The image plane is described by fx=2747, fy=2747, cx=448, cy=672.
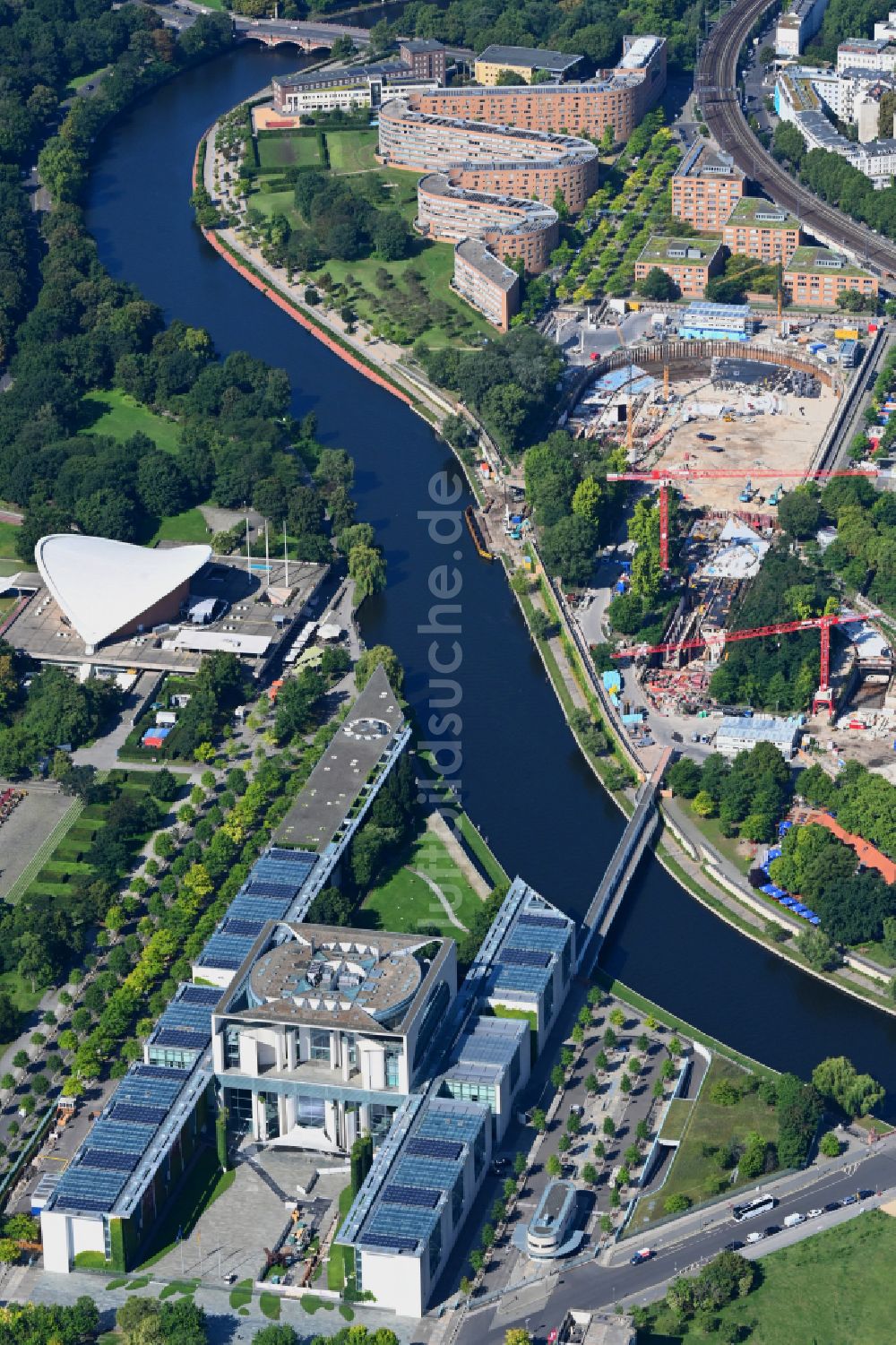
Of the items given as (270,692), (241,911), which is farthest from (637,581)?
(241,911)

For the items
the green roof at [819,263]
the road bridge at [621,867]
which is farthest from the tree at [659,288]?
the road bridge at [621,867]

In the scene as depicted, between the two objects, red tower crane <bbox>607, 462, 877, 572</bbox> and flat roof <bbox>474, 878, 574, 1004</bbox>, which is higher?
flat roof <bbox>474, 878, 574, 1004</bbox>

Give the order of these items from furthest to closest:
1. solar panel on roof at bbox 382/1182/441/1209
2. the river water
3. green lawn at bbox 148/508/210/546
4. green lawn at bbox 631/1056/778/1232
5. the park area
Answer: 1. the park area
2. green lawn at bbox 148/508/210/546
3. the river water
4. green lawn at bbox 631/1056/778/1232
5. solar panel on roof at bbox 382/1182/441/1209

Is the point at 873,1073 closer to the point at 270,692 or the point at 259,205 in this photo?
the point at 270,692

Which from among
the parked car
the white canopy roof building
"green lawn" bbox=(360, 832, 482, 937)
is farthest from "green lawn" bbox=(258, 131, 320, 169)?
the parked car

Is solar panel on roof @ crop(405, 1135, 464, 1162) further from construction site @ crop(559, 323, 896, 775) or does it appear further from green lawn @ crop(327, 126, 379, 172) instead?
green lawn @ crop(327, 126, 379, 172)

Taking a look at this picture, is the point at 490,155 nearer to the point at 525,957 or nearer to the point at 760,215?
the point at 760,215
